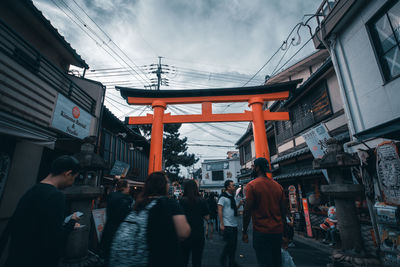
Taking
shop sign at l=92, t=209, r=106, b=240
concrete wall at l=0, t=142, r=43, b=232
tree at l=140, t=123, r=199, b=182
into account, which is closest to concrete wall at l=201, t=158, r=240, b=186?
tree at l=140, t=123, r=199, b=182

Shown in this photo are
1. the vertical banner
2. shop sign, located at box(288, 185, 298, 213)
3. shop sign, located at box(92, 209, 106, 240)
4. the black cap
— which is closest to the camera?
the black cap

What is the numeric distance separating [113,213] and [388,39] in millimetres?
7195

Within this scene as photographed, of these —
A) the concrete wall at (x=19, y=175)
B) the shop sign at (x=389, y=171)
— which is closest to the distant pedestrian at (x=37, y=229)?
the concrete wall at (x=19, y=175)

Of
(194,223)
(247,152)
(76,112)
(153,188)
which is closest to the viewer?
(153,188)

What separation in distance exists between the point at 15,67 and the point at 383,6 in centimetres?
909

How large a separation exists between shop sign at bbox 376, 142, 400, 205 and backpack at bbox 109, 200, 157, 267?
5.25 meters

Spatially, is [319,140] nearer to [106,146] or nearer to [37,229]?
[37,229]

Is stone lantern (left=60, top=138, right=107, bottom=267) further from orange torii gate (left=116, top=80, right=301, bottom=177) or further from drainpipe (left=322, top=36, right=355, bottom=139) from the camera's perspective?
drainpipe (left=322, top=36, right=355, bottom=139)

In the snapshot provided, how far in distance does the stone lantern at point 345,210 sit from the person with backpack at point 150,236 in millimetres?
4194

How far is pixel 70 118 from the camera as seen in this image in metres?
6.12

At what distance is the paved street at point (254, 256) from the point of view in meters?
4.69

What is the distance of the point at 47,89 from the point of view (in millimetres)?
5414

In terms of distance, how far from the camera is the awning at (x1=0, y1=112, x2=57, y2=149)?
3061 mm

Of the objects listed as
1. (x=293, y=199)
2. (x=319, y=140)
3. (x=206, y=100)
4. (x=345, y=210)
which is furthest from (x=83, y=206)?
(x=293, y=199)
